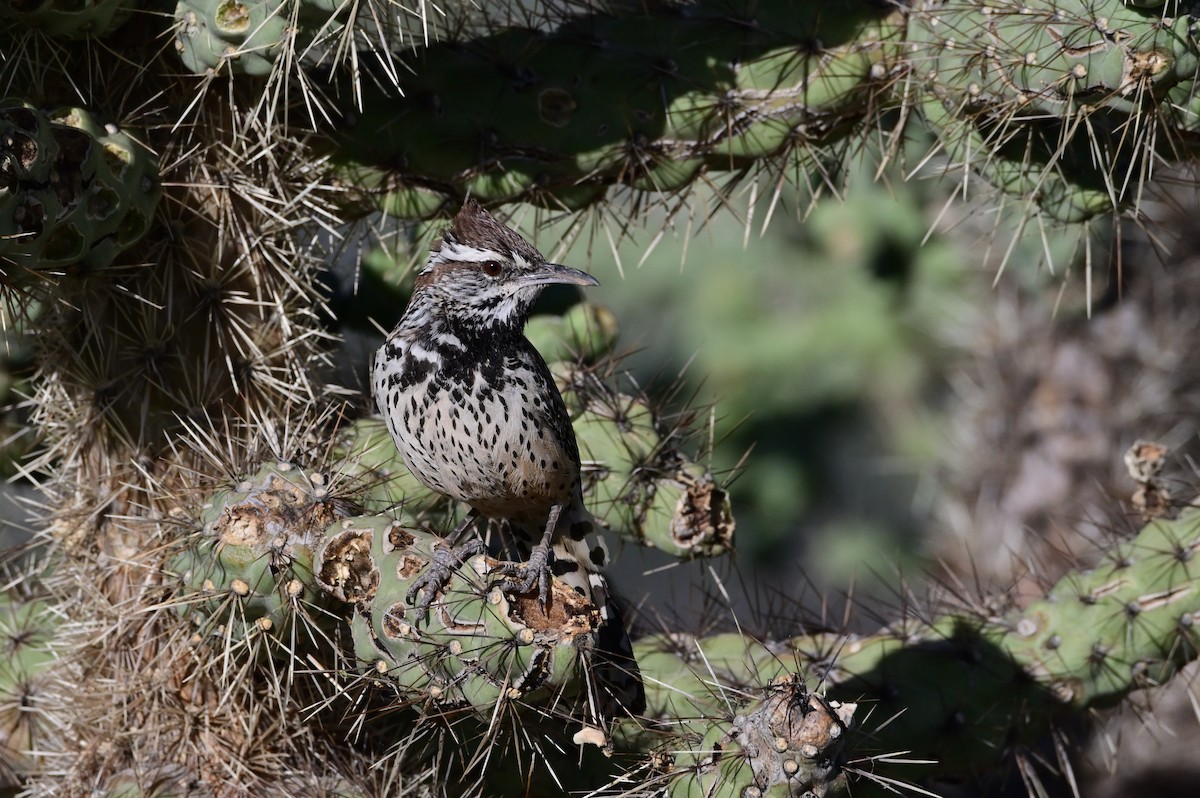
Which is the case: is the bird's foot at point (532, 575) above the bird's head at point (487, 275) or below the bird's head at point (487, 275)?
below

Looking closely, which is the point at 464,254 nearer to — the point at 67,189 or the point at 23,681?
the point at 67,189

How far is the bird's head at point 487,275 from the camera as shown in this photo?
212cm

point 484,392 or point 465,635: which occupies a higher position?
point 484,392

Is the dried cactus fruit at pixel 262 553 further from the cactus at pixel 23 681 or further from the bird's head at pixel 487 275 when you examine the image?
the cactus at pixel 23 681

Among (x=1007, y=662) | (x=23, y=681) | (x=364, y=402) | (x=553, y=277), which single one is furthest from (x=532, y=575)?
(x=23, y=681)

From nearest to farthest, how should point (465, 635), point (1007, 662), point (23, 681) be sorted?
point (465, 635)
point (1007, 662)
point (23, 681)

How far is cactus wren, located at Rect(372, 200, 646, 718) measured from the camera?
2086 millimetres

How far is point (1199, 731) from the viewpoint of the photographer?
3.93 m

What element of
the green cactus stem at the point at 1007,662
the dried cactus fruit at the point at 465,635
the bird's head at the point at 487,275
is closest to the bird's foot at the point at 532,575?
the dried cactus fruit at the point at 465,635

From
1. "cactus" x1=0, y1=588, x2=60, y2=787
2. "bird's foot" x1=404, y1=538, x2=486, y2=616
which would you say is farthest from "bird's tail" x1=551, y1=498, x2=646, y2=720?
"cactus" x1=0, y1=588, x2=60, y2=787

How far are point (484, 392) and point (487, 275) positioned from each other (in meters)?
0.19

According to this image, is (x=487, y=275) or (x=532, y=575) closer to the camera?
(x=532, y=575)

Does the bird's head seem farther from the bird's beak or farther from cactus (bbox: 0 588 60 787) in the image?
cactus (bbox: 0 588 60 787)

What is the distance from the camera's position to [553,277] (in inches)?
83.0
